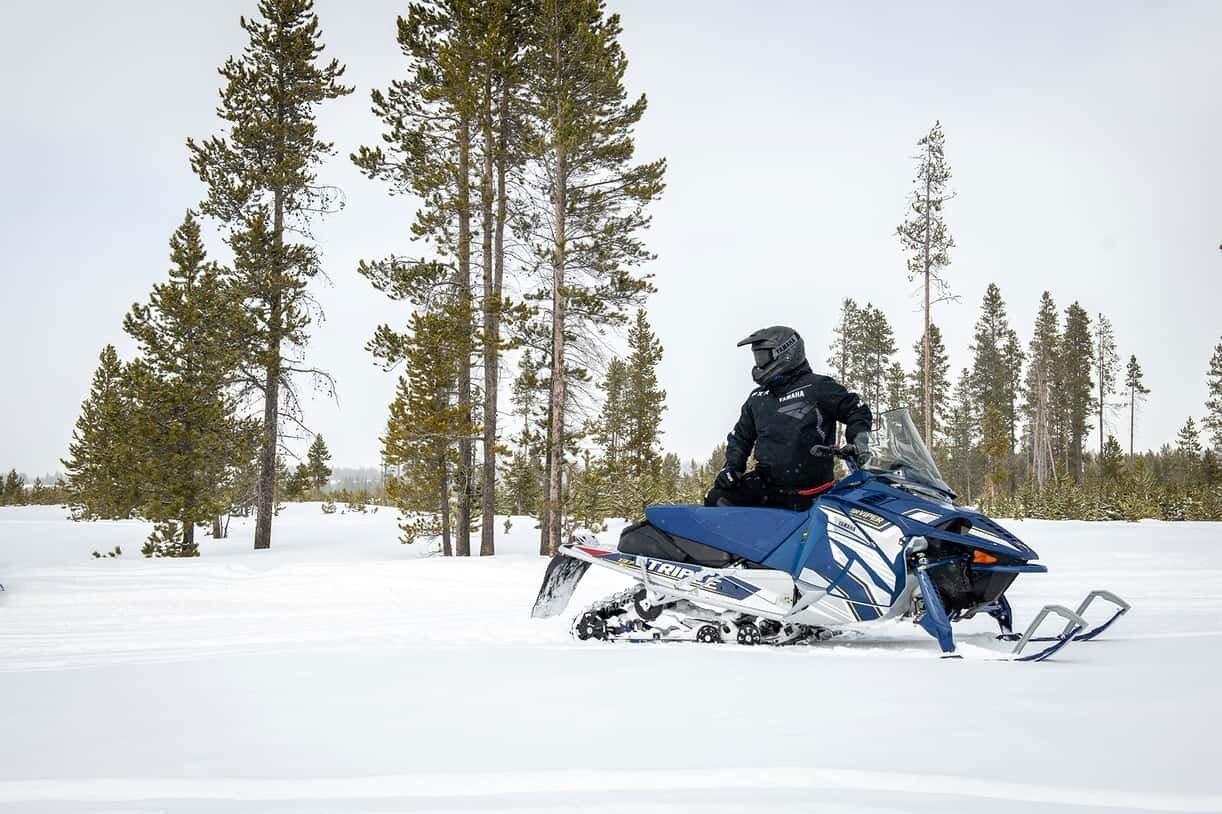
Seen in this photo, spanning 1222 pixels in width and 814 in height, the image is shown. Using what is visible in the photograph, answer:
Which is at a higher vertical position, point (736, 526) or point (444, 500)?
point (736, 526)

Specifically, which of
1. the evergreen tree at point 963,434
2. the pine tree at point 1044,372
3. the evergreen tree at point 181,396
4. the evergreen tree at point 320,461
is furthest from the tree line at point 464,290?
the evergreen tree at point 963,434

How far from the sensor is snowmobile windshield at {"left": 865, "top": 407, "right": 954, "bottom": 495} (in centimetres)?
445

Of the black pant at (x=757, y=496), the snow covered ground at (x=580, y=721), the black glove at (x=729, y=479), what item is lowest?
the snow covered ground at (x=580, y=721)

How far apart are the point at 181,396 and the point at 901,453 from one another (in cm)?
1661

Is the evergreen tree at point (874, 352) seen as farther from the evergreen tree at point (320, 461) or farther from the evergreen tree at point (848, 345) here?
the evergreen tree at point (320, 461)

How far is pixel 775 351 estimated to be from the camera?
4984 millimetres

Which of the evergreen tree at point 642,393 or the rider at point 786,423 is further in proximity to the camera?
the evergreen tree at point 642,393

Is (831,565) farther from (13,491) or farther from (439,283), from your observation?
(13,491)

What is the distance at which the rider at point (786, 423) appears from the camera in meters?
4.80

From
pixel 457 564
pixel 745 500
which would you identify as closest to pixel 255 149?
pixel 457 564

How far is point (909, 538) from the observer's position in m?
4.12

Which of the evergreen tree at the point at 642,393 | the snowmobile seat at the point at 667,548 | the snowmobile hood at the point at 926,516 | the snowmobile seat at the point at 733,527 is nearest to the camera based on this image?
the snowmobile hood at the point at 926,516

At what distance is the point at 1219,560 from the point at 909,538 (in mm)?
10605

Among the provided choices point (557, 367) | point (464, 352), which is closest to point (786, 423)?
point (557, 367)
